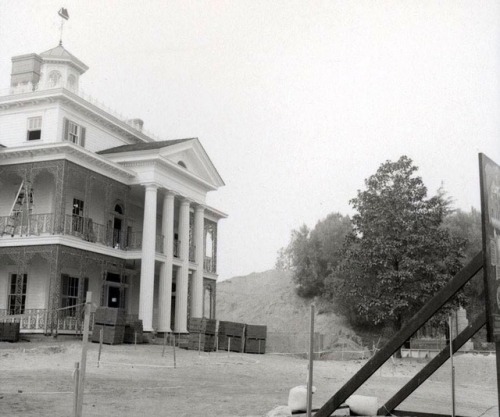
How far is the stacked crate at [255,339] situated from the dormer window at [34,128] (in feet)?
43.9

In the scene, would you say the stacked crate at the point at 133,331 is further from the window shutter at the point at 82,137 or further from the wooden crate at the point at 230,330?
the window shutter at the point at 82,137

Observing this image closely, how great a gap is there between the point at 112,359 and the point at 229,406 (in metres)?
10.5

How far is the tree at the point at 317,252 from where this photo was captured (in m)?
61.9

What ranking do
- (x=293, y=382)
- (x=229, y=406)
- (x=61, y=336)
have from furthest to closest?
(x=61, y=336)
(x=293, y=382)
(x=229, y=406)

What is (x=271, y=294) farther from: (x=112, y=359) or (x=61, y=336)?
(x=112, y=359)

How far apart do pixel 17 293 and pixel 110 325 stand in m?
4.38

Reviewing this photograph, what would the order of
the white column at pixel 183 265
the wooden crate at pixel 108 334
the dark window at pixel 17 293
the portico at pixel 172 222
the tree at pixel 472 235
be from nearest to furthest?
the wooden crate at pixel 108 334 → the dark window at pixel 17 293 → the portico at pixel 172 222 → the white column at pixel 183 265 → the tree at pixel 472 235

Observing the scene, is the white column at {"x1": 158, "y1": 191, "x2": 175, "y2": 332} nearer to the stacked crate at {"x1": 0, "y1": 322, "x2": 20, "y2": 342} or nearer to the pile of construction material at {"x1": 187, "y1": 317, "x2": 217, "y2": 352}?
the pile of construction material at {"x1": 187, "y1": 317, "x2": 217, "y2": 352}

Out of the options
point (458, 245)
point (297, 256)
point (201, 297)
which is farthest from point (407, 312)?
point (297, 256)

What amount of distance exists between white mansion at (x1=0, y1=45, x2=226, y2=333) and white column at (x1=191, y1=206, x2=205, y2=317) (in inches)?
2.2

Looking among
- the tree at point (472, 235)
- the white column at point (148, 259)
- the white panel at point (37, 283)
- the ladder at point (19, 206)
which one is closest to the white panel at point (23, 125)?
the ladder at point (19, 206)

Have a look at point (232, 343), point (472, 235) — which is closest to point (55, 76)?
point (232, 343)

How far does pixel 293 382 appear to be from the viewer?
1970 centimetres

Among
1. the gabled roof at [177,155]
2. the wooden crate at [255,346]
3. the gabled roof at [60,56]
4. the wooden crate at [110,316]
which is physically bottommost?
the wooden crate at [255,346]
